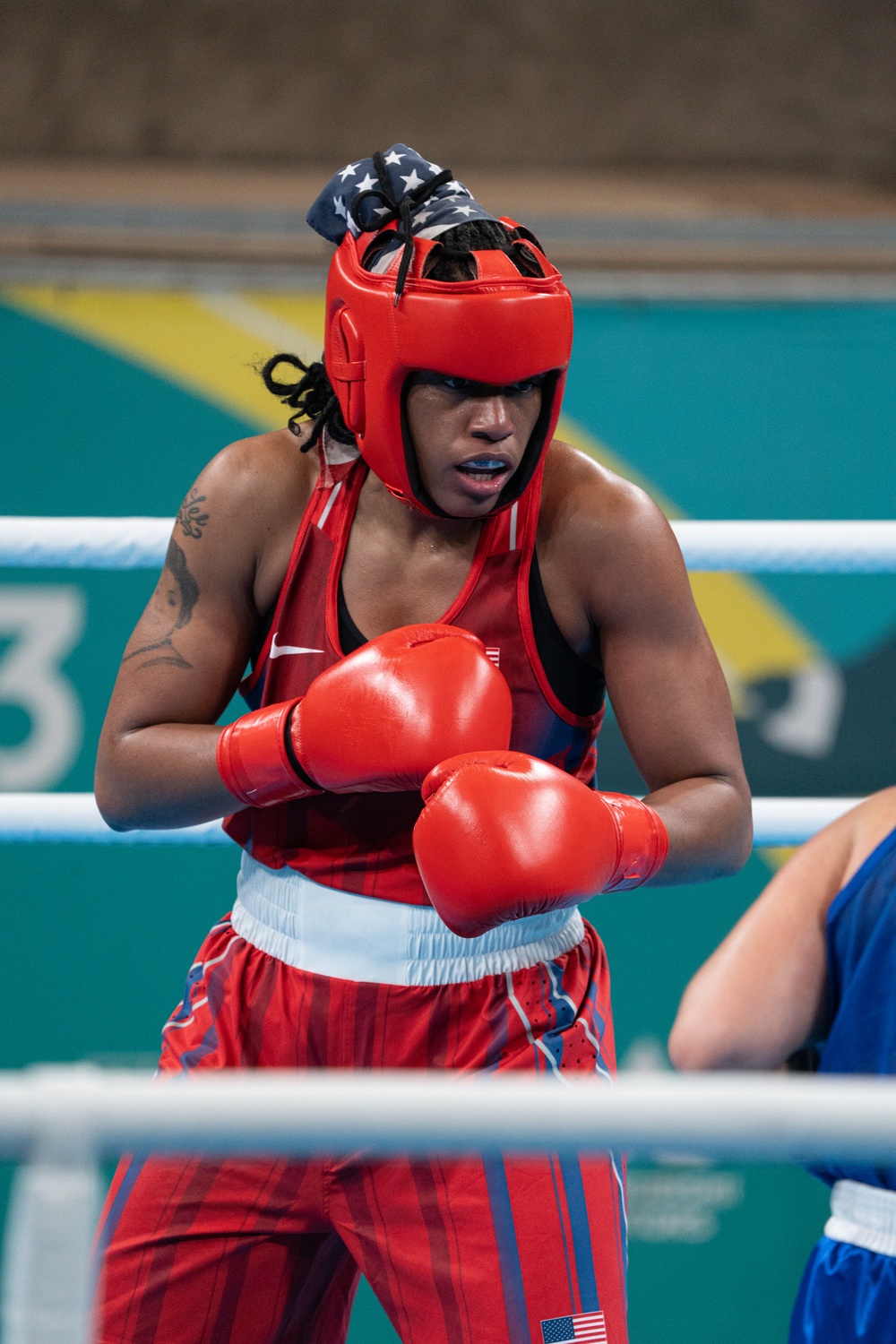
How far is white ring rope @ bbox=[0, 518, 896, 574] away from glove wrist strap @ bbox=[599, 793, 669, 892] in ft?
1.25

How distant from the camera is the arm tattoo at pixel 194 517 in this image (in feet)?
4.22

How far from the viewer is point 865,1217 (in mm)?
1371

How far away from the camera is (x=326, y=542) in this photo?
1.28m

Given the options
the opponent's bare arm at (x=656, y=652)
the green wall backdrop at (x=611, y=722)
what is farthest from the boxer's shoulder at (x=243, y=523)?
the green wall backdrop at (x=611, y=722)

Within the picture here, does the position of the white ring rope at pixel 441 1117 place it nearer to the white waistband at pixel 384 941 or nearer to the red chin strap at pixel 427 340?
the white waistband at pixel 384 941

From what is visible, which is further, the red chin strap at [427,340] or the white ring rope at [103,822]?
the white ring rope at [103,822]

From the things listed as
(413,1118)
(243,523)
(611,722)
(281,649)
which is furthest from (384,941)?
(611,722)

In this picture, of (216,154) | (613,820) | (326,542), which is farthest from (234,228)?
(613,820)

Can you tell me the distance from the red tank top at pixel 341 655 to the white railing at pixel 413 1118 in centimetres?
64

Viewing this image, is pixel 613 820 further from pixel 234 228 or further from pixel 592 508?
pixel 234 228

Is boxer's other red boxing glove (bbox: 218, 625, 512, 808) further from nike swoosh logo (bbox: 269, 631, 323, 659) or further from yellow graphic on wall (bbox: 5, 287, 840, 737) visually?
yellow graphic on wall (bbox: 5, 287, 840, 737)

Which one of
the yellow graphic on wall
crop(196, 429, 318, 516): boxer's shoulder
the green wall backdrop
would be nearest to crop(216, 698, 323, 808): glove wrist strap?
crop(196, 429, 318, 516): boxer's shoulder

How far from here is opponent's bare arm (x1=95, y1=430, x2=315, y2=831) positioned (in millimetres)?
1267

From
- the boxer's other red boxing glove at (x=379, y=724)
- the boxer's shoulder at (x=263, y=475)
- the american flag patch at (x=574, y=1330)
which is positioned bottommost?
the american flag patch at (x=574, y=1330)
